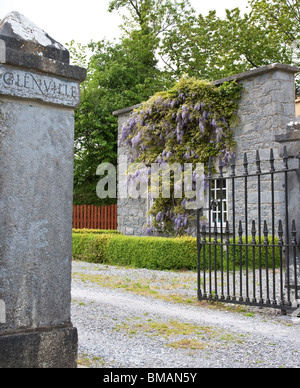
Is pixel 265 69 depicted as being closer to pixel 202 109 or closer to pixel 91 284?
pixel 202 109

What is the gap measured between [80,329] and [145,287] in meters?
2.77

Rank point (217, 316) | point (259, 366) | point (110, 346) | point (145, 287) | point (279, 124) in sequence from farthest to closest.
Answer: point (279, 124), point (145, 287), point (217, 316), point (110, 346), point (259, 366)

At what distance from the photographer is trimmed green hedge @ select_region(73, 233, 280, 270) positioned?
30.8 ft

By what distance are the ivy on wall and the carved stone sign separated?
8.12 metres

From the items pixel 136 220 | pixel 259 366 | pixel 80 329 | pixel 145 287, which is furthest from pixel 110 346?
pixel 136 220

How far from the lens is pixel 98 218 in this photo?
52.4 feet

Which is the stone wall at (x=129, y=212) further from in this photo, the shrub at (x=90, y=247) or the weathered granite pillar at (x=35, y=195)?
the weathered granite pillar at (x=35, y=195)

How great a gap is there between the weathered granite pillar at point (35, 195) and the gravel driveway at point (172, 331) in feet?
2.44

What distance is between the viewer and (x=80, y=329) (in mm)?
4512

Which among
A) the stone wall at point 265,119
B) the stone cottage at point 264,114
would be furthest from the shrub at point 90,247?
the stone wall at point 265,119

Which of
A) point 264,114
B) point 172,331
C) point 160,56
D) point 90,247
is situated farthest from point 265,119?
point 160,56

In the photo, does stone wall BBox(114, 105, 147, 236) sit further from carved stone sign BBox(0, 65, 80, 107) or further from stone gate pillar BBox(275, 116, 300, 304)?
carved stone sign BBox(0, 65, 80, 107)

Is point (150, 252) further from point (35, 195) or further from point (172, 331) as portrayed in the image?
point (35, 195)

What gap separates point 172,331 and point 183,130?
817 centimetres
